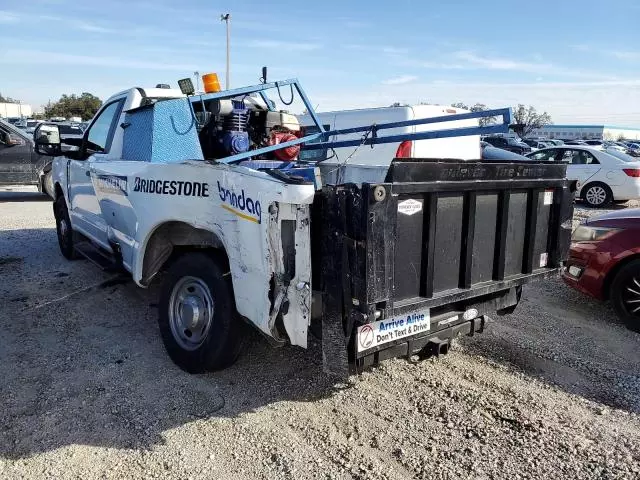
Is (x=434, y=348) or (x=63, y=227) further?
(x=63, y=227)

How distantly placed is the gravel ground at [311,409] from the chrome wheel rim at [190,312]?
0.93ft

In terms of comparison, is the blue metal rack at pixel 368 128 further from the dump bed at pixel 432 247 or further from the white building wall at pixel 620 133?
the white building wall at pixel 620 133

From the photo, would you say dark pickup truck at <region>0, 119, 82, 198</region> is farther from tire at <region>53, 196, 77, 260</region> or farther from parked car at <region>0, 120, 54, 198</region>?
tire at <region>53, 196, 77, 260</region>

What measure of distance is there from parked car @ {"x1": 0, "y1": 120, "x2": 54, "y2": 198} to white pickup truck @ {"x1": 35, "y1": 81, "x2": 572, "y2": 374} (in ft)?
30.4

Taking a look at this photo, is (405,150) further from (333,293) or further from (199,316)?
(333,293)

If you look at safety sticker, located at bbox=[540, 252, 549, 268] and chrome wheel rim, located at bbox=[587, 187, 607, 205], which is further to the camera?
chrome wheel rim, located at bbox=[587, 187, 607, 205]

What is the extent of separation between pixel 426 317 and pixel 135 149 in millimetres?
2961

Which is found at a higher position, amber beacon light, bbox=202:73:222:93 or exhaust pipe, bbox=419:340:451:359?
amber beacon light, bbox=202:73:222:93

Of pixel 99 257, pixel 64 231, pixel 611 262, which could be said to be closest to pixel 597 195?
pixel 611 262

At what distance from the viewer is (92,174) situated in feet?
17.9

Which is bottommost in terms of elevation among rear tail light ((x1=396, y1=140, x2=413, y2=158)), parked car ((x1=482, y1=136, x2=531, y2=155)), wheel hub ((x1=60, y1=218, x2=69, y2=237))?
wheel hub ((x1=60, y1=218, x2=69, y2=237))

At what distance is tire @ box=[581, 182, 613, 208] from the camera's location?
13758 millimetres

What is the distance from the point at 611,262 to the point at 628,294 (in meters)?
0.33

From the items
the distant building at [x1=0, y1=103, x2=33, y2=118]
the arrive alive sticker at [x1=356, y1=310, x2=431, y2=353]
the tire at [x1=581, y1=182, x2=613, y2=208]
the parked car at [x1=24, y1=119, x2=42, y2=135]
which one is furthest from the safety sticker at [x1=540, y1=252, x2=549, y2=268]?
the distant building at [x1=0, y1=103, x2=33, y2=118]
